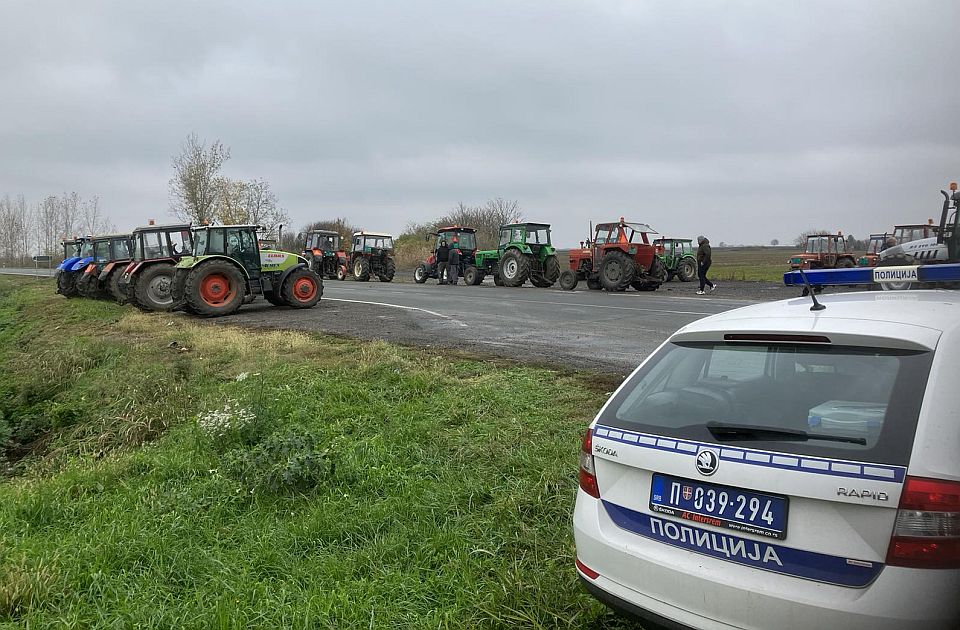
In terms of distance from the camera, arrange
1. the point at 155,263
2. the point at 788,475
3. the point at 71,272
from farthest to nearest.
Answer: the point at 71,272 → the point at 155,263 → the point at 788,475

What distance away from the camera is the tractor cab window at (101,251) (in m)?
22.0

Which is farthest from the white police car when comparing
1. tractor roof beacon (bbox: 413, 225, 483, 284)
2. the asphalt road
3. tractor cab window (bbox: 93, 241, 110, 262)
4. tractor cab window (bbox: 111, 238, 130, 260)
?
tractor roof beacon (bbox: 413, 225, 483, 284)

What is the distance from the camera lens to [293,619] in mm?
2975

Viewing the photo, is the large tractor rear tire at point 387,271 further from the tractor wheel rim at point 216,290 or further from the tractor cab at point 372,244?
the tractor wheel rim at point 216,290

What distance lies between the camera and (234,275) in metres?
15.2

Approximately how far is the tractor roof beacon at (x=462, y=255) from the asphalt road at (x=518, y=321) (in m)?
8.23

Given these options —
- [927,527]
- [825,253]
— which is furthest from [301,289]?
[825,253]

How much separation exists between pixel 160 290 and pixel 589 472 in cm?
1668

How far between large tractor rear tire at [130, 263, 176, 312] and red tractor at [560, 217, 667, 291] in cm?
1314

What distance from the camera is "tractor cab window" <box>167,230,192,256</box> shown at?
680 inches

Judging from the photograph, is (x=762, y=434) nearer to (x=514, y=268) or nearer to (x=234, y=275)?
(x=234, y=275)

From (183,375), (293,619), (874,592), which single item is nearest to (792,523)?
(874,592)

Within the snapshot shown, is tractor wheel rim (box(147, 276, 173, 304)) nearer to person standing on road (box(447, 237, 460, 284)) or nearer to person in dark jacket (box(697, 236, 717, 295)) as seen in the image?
person standing on road (box(447, 237, 460, 284))

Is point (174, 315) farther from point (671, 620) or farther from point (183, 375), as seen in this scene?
point (671, 620)
